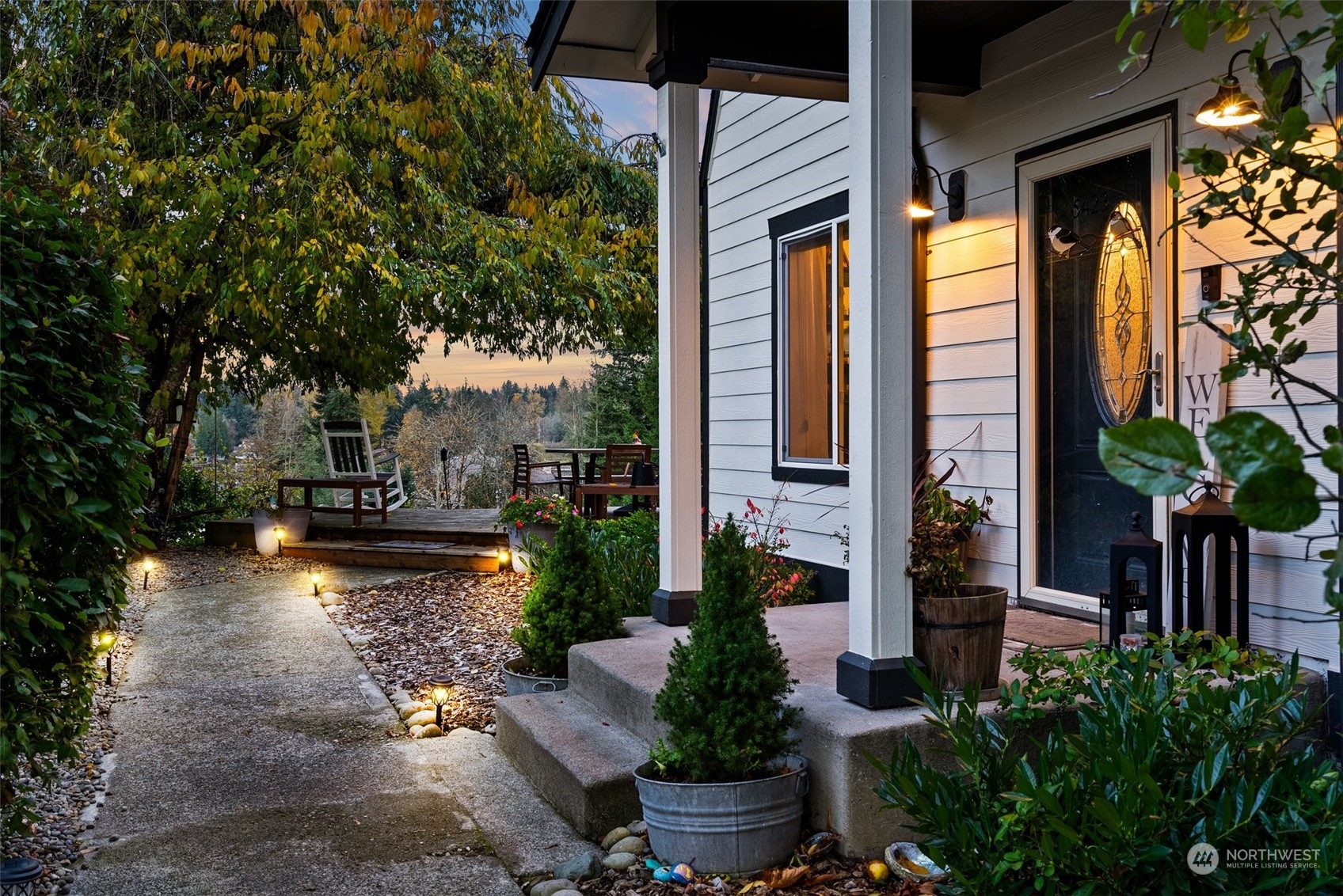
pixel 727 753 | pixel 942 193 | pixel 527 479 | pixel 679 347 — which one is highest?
pixel 942 193

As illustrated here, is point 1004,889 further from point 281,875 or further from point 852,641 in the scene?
point 281,875

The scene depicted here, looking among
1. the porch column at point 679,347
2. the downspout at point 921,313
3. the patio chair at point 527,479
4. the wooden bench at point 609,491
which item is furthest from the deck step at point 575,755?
the patio chair at point 527,479

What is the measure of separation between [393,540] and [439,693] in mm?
5602

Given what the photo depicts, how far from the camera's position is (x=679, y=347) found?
14.7ft

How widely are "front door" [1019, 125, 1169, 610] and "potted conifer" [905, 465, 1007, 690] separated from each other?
4.11ft

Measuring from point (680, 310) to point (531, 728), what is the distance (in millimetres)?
1859

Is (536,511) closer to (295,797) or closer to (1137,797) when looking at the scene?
(295,797)

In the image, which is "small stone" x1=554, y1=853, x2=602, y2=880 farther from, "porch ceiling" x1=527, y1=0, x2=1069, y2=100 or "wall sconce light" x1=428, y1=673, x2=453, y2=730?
"porch ceiling" x1=527, y1=0, x2=1069, y2=100

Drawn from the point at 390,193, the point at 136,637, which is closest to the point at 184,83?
the point at 390,193

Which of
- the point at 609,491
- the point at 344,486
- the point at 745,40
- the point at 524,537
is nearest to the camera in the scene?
the point at 745,40

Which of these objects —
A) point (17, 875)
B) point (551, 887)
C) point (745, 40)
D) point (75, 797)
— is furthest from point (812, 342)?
point (17, 875)

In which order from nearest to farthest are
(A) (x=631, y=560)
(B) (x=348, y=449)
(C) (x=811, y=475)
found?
(C) (x=811, y=475) → (A) (x=631, y=560) → (B) (x=348, y=449)
